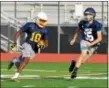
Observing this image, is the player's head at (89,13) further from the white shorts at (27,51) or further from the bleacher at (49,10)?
the bleacher at (49,10)

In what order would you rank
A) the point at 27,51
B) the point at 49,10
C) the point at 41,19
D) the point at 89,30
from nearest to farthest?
the point at 41,19
the point at 27,51
the point at 89,30
the point at 49,10

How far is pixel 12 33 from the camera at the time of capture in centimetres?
2570

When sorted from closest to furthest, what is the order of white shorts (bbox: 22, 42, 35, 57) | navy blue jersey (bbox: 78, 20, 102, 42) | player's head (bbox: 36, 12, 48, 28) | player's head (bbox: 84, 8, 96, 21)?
player's head (bbox: 36, 12, 48, 28) < player's head (bbox: 84, 8, 96, 21) < white shorts (bbox: 22, 42, 35, 57) < navy blue jersey (bbox: 78, 20, 102, 42)

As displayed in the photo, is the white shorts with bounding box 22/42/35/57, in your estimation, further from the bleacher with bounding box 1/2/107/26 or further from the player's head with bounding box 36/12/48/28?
the bleacher with bounding box 1/2/107/26

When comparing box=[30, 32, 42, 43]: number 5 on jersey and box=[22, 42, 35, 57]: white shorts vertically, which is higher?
box=[30, 32, 42, 43]: number 5 on jersey

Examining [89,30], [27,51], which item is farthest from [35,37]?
[89,30]

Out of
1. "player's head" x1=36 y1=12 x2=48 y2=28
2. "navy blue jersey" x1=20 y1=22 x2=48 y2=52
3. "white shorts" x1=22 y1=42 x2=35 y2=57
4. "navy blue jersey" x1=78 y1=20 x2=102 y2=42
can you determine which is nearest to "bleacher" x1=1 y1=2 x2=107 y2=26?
"navy blue jersey" x1=78 y1=20 x2=102 y2=42

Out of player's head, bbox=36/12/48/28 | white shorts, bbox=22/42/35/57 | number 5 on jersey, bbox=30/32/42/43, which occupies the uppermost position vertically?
player's head, bbox=36/12/48/28

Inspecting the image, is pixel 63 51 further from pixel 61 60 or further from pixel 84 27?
pixel 84 27

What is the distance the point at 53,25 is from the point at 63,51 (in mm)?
1358

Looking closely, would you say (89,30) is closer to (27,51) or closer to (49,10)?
(27,51)

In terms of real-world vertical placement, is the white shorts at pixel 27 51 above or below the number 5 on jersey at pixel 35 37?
below

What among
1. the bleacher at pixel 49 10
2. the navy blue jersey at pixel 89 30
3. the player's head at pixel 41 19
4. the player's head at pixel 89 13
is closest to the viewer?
the player's head at pixel 41 19

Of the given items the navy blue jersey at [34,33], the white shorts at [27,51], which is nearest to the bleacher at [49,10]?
the navy blue jersey at [34,33]
